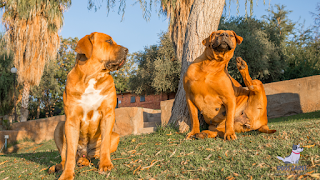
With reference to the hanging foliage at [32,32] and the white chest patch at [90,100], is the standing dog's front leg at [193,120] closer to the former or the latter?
A: the white chest patch at [90,100]

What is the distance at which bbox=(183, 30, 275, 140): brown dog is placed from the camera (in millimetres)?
3271

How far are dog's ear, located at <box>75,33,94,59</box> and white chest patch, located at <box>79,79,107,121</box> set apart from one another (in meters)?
0.34

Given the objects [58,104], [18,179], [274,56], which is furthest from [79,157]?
[58,104]

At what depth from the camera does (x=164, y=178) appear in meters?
1.94

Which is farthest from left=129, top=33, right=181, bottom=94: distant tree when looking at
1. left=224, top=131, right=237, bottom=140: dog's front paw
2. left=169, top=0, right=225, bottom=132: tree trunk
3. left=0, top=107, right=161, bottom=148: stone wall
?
left=224, top=131, right=237, bottom=140: dog's front paw

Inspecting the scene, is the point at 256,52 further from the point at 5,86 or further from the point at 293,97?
the point at 5,86

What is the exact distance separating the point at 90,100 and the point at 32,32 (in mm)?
14259

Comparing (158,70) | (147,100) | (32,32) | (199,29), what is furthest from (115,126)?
(147,100)

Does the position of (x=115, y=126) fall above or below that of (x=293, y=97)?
below

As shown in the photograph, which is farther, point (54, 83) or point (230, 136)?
point (54, 83)

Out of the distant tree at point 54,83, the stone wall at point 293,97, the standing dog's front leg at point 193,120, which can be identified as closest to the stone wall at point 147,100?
the distant tree at point 54,83

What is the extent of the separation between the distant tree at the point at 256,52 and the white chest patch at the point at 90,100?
50.3 feet

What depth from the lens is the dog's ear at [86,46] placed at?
261 centimetres

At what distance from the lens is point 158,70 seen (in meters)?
20.0
